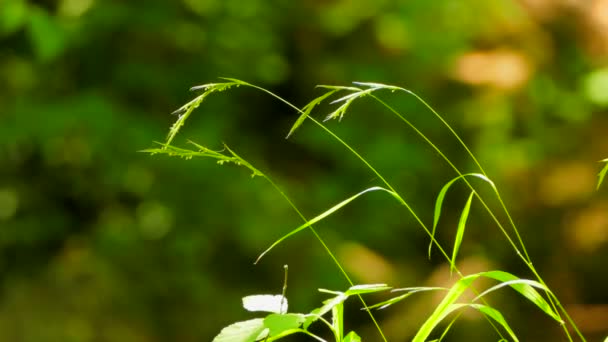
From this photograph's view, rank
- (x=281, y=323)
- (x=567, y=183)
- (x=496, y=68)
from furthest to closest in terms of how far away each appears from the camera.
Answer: (x=567, y=183) < (x=496, y=68) < (x=281, y=323)

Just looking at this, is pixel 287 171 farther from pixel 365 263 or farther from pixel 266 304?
pixel 266 304

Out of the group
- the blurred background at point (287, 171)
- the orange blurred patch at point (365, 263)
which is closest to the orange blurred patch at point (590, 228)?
the blurred background at point (287, 171)

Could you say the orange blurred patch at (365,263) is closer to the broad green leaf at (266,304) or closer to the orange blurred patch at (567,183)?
the orange blurred patch at (567,183)

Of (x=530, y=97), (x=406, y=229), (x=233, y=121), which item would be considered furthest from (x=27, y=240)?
(x=530, y=97)

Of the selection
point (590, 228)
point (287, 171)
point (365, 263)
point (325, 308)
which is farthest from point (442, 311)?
point (287, 171)

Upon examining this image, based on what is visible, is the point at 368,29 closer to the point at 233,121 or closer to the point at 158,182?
the point at 233,121

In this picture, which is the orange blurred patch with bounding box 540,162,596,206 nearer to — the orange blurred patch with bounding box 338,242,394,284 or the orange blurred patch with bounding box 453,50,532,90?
the orange blurred patch with bounding box 453,50,532,90

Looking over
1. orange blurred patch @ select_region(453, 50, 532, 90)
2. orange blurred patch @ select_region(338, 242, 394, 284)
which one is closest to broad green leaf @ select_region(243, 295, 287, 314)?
orange blurred patch @ select_region(338, 242, 394, 284)
